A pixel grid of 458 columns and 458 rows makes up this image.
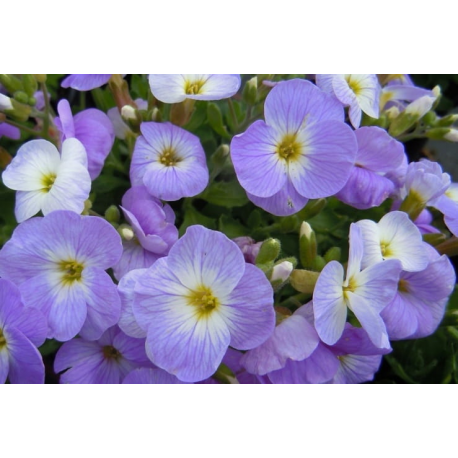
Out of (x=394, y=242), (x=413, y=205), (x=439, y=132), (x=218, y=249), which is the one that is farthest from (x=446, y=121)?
(x=218, y=249)

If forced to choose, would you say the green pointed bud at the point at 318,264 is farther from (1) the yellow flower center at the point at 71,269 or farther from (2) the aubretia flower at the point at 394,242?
(1) the yellow flower center at the point at 71,269

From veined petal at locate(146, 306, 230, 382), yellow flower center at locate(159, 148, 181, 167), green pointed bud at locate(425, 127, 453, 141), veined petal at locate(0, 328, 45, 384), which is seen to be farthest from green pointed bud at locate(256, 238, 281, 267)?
green pointed bud at locate(425, 127, 453, 141)

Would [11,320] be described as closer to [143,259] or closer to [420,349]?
[143,259]

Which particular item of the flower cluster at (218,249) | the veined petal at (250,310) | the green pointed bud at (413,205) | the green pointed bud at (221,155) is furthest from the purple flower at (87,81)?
the green pointed bud at (413,205)

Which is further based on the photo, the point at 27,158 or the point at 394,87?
the point at 394,87

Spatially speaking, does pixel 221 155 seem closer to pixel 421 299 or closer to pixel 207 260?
pixel 207 260

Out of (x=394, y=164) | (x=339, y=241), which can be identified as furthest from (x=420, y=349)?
(x=394, y=164)
